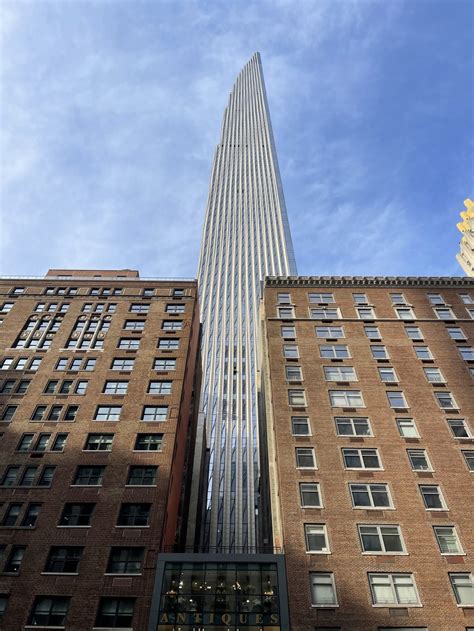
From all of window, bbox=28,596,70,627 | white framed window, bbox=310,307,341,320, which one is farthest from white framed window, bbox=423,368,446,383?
window, bbox=28,596,70,627

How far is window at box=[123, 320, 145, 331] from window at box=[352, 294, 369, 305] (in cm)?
2591

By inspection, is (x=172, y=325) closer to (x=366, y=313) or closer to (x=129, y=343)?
(x=129, y=343)

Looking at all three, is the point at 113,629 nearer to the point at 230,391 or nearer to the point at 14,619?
the point at 14,619

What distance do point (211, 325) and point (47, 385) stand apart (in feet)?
236

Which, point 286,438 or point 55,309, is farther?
point 55,309

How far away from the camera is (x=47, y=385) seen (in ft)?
151

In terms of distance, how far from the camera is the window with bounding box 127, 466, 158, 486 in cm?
3825

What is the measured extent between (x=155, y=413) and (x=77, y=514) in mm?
11127

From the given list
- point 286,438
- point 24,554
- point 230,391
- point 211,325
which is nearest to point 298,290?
point 286,438

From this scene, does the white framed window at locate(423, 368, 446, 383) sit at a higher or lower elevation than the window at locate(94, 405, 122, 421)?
higher

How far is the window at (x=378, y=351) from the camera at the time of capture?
47.9 m

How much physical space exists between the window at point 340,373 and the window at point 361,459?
841 cm

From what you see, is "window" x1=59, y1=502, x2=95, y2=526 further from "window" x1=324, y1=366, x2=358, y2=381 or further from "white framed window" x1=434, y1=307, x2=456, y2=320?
"white framed window" x1=434, y1=307, x2=456, y2=320

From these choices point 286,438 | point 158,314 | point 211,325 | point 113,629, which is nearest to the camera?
point 113,629
